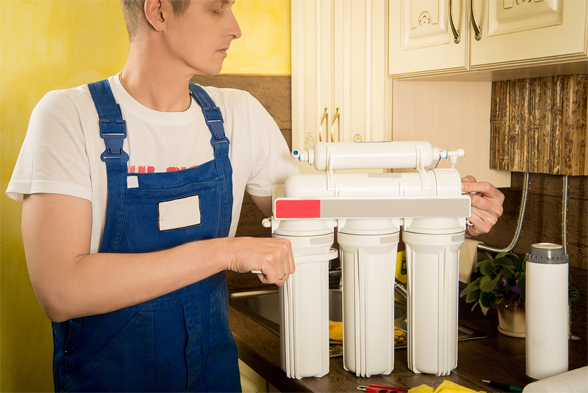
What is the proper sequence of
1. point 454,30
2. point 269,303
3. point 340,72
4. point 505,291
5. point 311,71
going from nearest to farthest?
1. point 454,30
2. point 505,291
3. point 340,72
4. point 311,71
5. point 269,303

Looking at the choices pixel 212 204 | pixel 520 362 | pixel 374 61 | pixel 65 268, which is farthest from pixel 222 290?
pixel 374 61

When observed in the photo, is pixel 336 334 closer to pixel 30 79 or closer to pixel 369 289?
pixel 369 289

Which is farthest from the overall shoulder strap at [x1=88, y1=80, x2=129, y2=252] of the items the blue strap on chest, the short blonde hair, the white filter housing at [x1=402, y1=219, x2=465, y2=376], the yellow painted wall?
the yellow painted wall

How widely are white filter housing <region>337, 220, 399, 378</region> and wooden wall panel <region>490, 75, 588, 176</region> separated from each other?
700 millimetres

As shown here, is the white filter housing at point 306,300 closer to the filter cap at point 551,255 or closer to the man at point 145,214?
the man at point 145,214

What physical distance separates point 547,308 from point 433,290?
9.0 inches

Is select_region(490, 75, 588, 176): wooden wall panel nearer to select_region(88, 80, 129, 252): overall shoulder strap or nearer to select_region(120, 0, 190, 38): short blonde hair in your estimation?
select_region(120, 0, 190, 38): short blonde hair

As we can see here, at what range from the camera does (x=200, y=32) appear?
1032 millimetres

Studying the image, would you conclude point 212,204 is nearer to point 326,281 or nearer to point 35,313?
point 326,281

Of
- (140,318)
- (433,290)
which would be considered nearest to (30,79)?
(140,318)

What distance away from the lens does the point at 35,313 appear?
5.75 feet

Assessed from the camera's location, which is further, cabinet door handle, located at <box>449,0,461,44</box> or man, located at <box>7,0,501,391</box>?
cabinet door handle, located at <box>449,0,461,44</box>

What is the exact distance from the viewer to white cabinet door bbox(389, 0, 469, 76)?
1.31 meters

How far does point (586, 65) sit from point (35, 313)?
1789 millimetres
